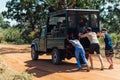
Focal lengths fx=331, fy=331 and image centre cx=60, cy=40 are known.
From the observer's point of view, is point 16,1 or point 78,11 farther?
point 16,1

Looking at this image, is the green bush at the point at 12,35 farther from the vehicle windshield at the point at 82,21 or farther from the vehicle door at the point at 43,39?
the vehicle windshield at the point at 82,21

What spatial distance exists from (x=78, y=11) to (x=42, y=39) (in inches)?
142

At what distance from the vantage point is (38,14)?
154 ft

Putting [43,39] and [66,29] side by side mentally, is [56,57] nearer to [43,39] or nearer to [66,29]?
[66,29]

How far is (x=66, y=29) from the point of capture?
16312 mm

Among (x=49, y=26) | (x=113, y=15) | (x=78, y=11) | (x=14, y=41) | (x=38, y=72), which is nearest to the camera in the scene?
(x=38, y=72)

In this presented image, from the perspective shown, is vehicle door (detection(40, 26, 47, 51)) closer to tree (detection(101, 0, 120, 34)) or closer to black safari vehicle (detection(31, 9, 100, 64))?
black safari vehicle (detection(31, 9, 100, 64))

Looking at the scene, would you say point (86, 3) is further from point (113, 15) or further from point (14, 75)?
point (14, 75)

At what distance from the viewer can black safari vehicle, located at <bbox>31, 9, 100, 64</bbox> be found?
16438 millimetres

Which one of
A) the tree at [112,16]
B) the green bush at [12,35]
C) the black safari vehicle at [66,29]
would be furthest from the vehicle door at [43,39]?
the green bush at [12,35]

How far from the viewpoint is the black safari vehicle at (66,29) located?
16.4 metres

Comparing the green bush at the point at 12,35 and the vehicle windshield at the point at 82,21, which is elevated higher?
the vehicle windshield at the point at 82,21

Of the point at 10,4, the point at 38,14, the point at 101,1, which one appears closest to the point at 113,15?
the point at 101,1

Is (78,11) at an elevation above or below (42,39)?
above
